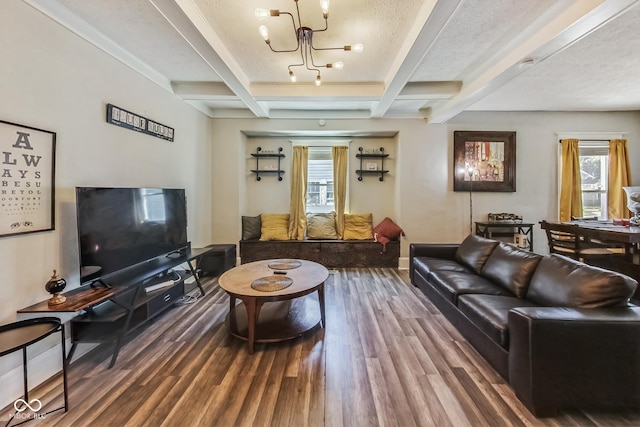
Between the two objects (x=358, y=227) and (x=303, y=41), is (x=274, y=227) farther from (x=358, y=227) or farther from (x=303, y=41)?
(x=303, y=41)

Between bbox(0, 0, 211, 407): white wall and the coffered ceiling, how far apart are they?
0.65ft

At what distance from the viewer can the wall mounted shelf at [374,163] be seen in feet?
17.4

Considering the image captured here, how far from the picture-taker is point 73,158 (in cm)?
224

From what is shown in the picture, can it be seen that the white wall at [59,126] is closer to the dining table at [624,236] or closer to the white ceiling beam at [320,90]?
the white ceiling beam at [320,90]

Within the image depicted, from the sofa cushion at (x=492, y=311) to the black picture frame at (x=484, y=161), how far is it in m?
3.08

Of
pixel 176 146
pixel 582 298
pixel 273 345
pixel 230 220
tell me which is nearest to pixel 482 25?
pixel 582 298

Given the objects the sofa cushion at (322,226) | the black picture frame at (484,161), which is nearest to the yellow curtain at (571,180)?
the black picture frame at (484,161)

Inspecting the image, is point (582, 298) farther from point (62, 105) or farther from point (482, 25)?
point (62, 105)

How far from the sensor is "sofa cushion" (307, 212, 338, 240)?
201 inches

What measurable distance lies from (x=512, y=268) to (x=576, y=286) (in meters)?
0.66

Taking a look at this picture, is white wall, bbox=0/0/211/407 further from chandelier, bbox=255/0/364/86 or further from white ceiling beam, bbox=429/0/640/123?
white ceiling beam, bbox=429/0/640/123

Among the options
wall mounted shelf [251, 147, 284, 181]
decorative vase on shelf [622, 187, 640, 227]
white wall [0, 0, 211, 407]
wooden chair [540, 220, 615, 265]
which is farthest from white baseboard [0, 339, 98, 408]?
decorative vase on shelf [622, 187, 640, 227]

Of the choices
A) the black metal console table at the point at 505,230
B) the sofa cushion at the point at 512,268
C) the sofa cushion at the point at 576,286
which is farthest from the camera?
the black metal console table at the point at 505,230

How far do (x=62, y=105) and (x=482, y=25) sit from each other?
3622 mm
